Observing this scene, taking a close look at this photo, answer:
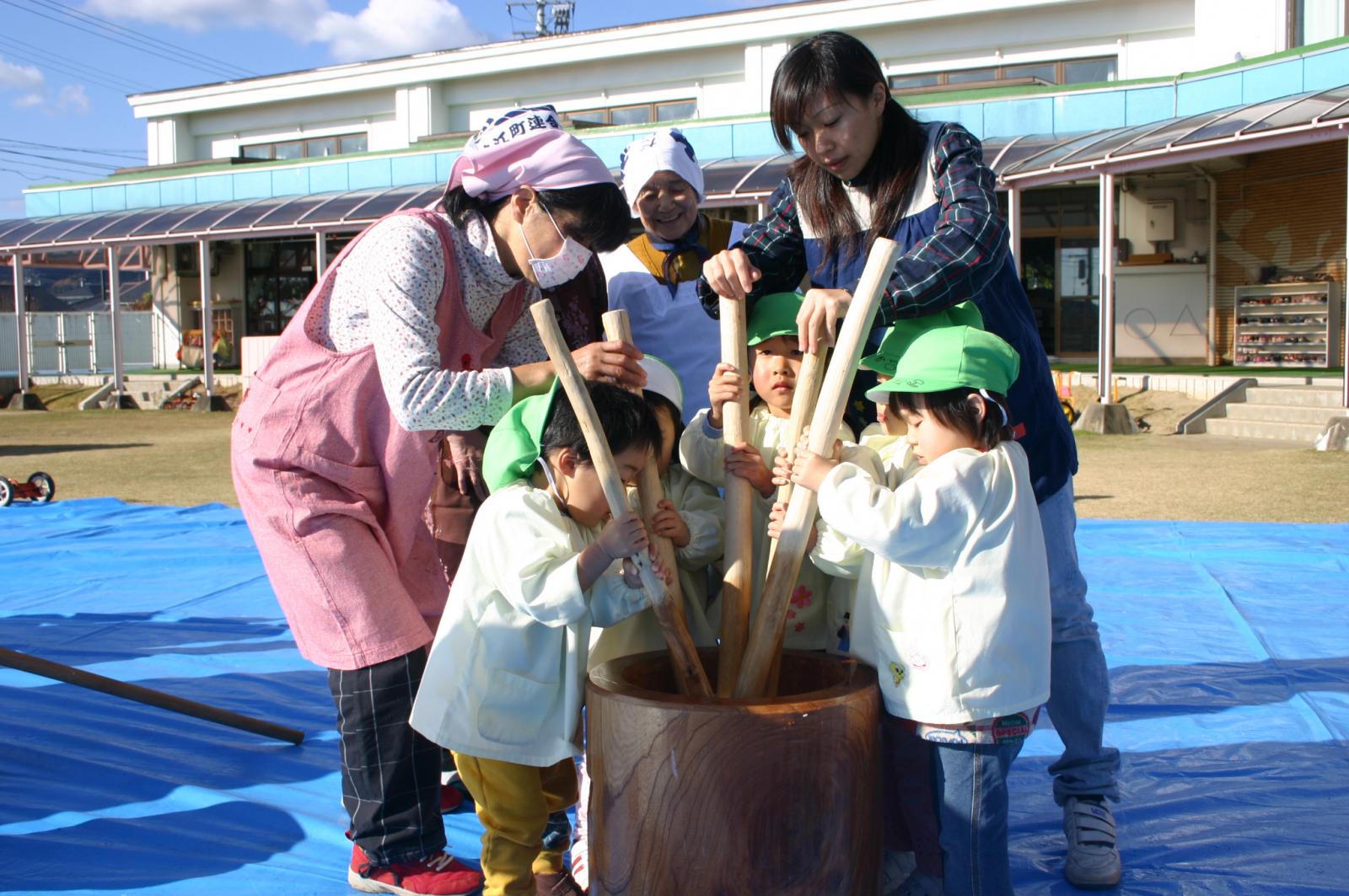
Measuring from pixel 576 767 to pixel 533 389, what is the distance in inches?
34.7

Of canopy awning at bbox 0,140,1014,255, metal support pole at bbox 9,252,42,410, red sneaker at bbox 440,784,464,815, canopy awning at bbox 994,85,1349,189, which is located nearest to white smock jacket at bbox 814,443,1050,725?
red sneaker at bbox 440,784,464,815

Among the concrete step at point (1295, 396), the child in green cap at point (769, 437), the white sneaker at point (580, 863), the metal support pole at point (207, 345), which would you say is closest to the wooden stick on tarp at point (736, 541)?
the child in green cap at point (769, 437)

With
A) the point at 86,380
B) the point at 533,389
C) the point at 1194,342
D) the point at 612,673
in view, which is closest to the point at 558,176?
the point at 533,389

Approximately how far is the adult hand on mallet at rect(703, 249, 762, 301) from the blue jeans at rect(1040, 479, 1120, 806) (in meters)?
0.76

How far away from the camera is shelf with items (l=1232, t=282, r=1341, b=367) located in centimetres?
1463

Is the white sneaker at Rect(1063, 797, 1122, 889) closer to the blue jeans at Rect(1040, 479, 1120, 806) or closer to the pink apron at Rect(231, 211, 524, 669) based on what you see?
the blue jeans at Rect(1040, 479, 1120, 806)

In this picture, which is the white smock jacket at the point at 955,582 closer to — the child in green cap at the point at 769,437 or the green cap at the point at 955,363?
the green cap at the point at 955,363

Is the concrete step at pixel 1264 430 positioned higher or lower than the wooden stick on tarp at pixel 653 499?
lower

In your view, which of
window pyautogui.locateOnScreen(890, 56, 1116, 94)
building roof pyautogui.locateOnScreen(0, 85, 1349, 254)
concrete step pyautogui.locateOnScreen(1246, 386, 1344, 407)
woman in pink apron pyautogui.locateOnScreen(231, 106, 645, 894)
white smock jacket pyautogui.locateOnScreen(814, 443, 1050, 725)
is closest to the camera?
white smock jacket pyautogui.locateOnScreen(814, 443, 1050, 725)

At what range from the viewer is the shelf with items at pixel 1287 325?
1463cm

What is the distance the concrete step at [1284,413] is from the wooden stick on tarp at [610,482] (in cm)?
1067

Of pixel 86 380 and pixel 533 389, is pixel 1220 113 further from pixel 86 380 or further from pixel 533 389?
pixel 86 380

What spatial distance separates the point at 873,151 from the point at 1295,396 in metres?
11.2

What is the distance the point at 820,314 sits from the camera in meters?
2.16
